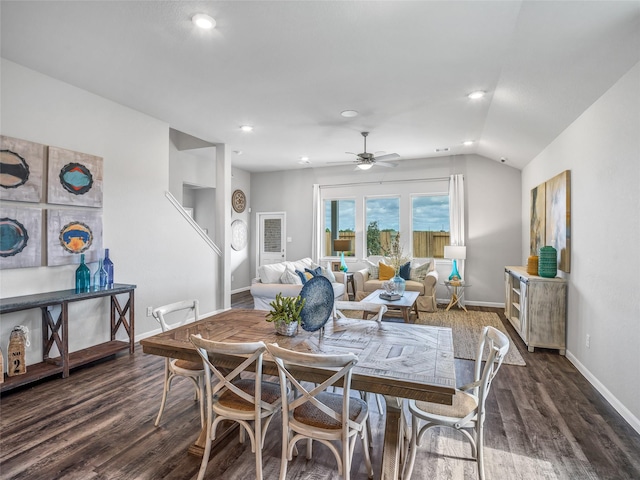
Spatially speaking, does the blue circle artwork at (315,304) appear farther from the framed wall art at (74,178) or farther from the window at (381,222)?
the window at (381,222)

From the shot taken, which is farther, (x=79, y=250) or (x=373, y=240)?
(x=373, y=240)

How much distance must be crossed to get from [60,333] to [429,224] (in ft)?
20.5

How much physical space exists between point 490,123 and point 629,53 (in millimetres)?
2308

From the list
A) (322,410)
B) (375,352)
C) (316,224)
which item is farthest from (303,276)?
(322,410)

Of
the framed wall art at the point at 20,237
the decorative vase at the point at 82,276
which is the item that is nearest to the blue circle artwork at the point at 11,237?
the framed wall art at the point at 20,237

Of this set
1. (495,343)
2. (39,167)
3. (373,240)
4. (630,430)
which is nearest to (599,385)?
(630,430)

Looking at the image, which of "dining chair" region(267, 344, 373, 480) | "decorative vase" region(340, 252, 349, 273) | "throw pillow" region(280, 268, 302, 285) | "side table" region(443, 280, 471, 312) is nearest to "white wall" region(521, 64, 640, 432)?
"dining chair" region(267, 344, 373, 480)

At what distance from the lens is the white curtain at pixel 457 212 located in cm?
677

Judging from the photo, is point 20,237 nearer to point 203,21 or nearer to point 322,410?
point 203,21

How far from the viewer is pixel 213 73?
3.32m

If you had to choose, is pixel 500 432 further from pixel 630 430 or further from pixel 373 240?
pixel 373 240

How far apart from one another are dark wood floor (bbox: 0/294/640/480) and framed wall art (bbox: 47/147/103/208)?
1767mm

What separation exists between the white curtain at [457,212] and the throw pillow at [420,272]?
749mm

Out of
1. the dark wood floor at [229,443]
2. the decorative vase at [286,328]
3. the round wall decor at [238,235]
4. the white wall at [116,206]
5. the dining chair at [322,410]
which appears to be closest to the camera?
the dining chair at [322,410]
